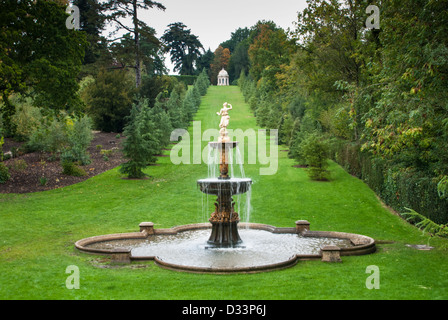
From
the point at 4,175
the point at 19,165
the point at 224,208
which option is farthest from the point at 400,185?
the point at 19,165

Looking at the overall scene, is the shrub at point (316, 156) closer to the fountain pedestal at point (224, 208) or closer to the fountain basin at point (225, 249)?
the fountain basin at point (225, 249)

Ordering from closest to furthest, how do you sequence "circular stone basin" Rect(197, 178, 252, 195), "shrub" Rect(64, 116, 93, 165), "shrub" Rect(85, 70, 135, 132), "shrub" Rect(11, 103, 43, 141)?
1. "circular stone basin" Rect(197, 178, 252, 195)
2. "shrub" Rect(64, 116, 93, 165)
3. "shrub" Rect(11, 103, 43, 141)
4. "shrub" Rect(85, 70, 135, 132)

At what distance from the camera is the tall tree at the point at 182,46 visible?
4051 inches

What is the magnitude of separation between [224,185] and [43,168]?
18.4 m

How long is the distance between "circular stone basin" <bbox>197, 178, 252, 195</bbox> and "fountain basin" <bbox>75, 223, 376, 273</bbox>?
1758 mm

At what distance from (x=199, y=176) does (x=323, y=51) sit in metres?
11.6

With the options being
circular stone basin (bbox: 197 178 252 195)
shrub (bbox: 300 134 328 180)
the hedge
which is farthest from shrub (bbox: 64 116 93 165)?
the hedge

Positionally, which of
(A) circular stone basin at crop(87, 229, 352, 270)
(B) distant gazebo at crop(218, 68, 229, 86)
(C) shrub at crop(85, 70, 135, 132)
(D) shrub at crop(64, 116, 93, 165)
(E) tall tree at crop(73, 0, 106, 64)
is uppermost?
(B) distant gazebo at crop(218, 68, 229, 86)

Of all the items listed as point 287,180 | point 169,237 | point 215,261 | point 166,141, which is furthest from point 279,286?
point 166,141

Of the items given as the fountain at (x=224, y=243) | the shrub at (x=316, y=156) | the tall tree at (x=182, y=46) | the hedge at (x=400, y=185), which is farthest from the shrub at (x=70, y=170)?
the tall tree at (x=182, y=46)

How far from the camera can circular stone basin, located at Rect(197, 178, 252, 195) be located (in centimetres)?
1303

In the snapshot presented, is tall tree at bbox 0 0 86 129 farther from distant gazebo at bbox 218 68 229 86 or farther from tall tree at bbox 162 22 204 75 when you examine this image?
distant gazebo at bbox 218 68 229 86
